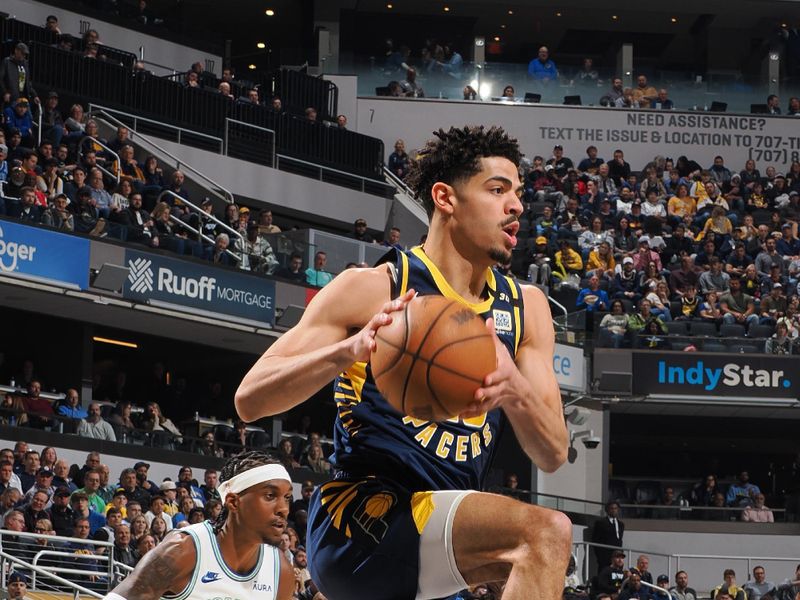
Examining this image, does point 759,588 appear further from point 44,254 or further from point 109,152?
point 109,152

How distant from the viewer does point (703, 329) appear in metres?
28.3

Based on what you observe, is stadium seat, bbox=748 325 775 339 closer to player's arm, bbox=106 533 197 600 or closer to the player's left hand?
player's arm, bbox=106 533 197 600

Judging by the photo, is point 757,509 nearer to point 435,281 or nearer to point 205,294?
point 205,294

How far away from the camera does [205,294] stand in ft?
78.7

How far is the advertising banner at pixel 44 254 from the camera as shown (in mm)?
21109

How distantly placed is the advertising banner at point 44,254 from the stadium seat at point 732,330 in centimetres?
1218

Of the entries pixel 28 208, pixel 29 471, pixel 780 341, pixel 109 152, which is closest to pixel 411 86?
pixel 780 341

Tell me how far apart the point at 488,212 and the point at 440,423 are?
0.81m

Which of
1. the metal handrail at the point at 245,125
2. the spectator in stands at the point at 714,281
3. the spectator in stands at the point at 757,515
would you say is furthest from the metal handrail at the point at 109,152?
the spectator in stands at the point at 757,515

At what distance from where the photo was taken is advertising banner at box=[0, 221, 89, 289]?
2111 centimetres

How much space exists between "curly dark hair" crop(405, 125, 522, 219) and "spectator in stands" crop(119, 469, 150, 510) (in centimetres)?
1209

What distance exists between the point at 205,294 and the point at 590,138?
52.1ft

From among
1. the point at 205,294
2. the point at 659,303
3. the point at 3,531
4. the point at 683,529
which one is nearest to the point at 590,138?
the point at 659,303

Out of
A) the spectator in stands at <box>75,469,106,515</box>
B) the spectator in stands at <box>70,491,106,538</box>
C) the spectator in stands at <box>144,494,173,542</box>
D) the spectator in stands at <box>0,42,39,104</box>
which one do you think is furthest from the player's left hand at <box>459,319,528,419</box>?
the spectator in stands at <box>0,42,39,104</box>
